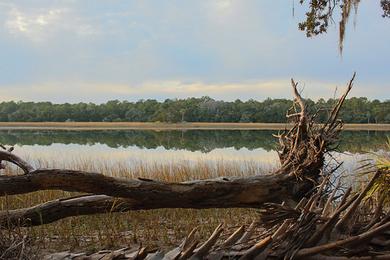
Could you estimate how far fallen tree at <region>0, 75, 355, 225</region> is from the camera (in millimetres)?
5270

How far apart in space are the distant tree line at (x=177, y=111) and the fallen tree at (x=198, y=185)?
148 ft

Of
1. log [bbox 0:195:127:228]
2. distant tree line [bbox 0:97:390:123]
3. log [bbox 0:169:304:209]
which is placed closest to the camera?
log [bbox 0:169:304:209]

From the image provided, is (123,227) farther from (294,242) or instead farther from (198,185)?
(294,242)

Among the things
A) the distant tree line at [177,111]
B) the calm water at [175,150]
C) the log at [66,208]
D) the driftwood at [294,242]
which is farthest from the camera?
the distant tree line at [177,111]

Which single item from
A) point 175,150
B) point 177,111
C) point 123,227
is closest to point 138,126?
point 177,111

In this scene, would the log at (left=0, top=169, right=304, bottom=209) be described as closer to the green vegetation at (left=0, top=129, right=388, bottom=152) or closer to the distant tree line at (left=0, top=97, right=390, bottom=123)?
the green vegetation at (left=0, top=129, right=388, bottom=152)

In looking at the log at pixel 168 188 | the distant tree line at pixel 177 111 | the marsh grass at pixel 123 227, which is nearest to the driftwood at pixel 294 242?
the log at pixel 168 188

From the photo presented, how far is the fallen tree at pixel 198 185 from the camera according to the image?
17.3ft

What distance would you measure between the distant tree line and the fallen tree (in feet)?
148

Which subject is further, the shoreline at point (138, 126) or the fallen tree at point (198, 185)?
the shoreline at point (138, 126)

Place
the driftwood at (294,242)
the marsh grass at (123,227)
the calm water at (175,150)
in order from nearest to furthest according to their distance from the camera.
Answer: the driftwood at (294,242), the marsh grass at (123,227), the calm water at (175,150)

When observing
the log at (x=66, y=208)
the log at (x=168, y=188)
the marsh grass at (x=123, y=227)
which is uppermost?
the log at (x=168, y=188)

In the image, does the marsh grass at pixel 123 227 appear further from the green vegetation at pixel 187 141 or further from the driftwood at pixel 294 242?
the green vegetation at pixel 187 141

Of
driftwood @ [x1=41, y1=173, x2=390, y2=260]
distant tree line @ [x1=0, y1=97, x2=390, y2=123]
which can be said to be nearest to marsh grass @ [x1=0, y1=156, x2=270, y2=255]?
driftwood @ [x1=41, y1=173, x2=390, y2=260]
